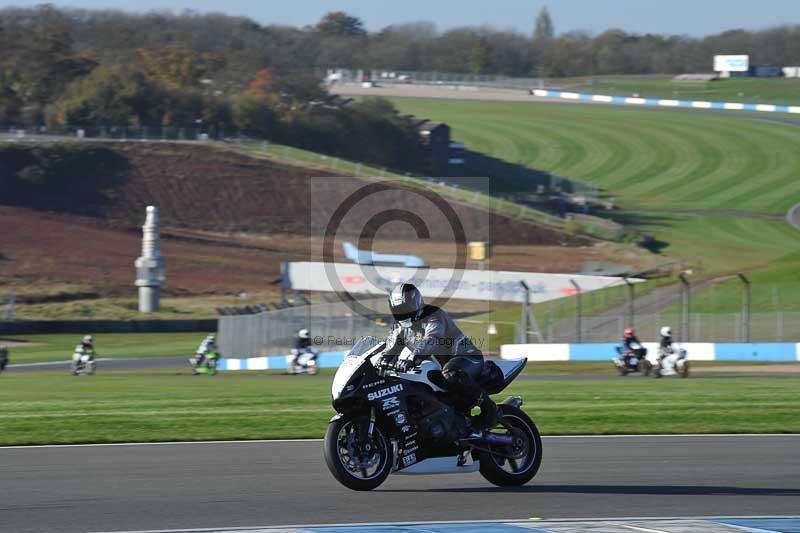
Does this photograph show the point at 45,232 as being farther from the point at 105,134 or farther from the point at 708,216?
the point at 708,216

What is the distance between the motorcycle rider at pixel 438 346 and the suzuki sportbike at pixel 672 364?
18854mm

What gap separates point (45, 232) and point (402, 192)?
75.1ft

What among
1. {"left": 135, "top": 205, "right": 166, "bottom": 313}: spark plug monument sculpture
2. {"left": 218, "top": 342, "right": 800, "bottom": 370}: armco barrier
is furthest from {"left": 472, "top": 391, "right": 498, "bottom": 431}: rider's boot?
{"left": 135, "top": 205, "right": 166, "bottom": 313}: spark plug monument sculpture

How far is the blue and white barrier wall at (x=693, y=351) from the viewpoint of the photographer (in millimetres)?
34281

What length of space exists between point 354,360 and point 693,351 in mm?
26396

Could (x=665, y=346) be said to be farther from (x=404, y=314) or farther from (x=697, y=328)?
(x=404, y=314)

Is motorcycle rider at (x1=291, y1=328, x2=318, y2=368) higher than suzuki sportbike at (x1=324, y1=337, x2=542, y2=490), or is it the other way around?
suzuki sportbike at (x1=324, y1=337, x2=542, y2=490)

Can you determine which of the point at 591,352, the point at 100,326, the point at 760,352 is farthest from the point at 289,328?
the point at 100,326

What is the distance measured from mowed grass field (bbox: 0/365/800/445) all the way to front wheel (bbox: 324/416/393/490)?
3786 mm

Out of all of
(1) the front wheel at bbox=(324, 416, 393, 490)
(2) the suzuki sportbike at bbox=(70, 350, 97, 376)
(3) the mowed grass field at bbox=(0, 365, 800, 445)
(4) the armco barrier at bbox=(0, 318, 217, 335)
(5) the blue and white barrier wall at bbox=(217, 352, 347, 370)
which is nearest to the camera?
(1) the front wheel at bbox=(324, 416, 393, 490)

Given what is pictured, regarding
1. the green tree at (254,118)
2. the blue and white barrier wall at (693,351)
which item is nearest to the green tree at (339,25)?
the green tree at (254,118)

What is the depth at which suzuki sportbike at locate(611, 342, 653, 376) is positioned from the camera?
29.5m

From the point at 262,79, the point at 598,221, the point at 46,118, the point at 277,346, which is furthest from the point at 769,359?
the point at 262,79

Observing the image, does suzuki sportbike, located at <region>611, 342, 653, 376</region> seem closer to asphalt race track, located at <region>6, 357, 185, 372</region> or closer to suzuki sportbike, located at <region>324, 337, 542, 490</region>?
asphalt race track, located at <region>6, 357, 185, 372</region>
